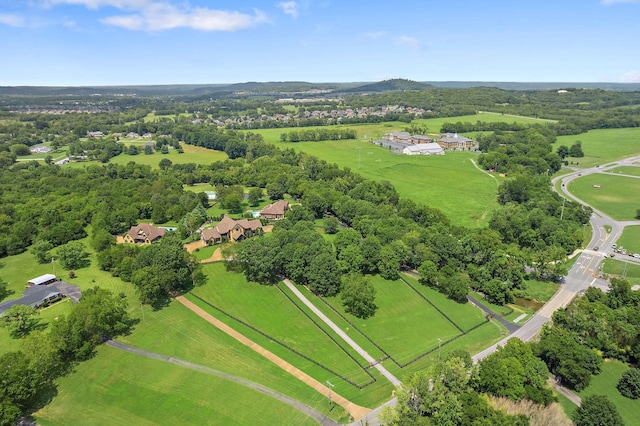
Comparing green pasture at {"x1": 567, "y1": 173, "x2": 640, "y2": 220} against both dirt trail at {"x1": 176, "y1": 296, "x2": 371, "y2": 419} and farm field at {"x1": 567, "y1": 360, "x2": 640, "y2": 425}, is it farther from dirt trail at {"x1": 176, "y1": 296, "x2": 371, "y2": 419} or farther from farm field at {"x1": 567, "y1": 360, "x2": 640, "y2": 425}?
dirt trail at {"x1": 176, "y1": 296, "x2": 371, "y2": 419}

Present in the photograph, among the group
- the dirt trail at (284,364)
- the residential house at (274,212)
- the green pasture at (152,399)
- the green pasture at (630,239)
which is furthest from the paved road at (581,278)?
the residential house at (274,212)

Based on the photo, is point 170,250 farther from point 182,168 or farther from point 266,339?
point 182,168

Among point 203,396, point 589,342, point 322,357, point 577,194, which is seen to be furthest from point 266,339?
point 577,194

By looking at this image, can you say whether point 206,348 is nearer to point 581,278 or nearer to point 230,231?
point 230,231

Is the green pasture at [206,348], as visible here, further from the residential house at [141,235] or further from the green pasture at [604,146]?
the green pasture at [604,146]

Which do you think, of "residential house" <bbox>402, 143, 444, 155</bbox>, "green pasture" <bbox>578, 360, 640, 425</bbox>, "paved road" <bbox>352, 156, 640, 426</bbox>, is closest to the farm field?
"green pasture" <bbox>578, 360, 640, 425</bbox>

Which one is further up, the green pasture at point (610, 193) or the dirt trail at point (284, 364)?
the green pasture at point (610, 193)
